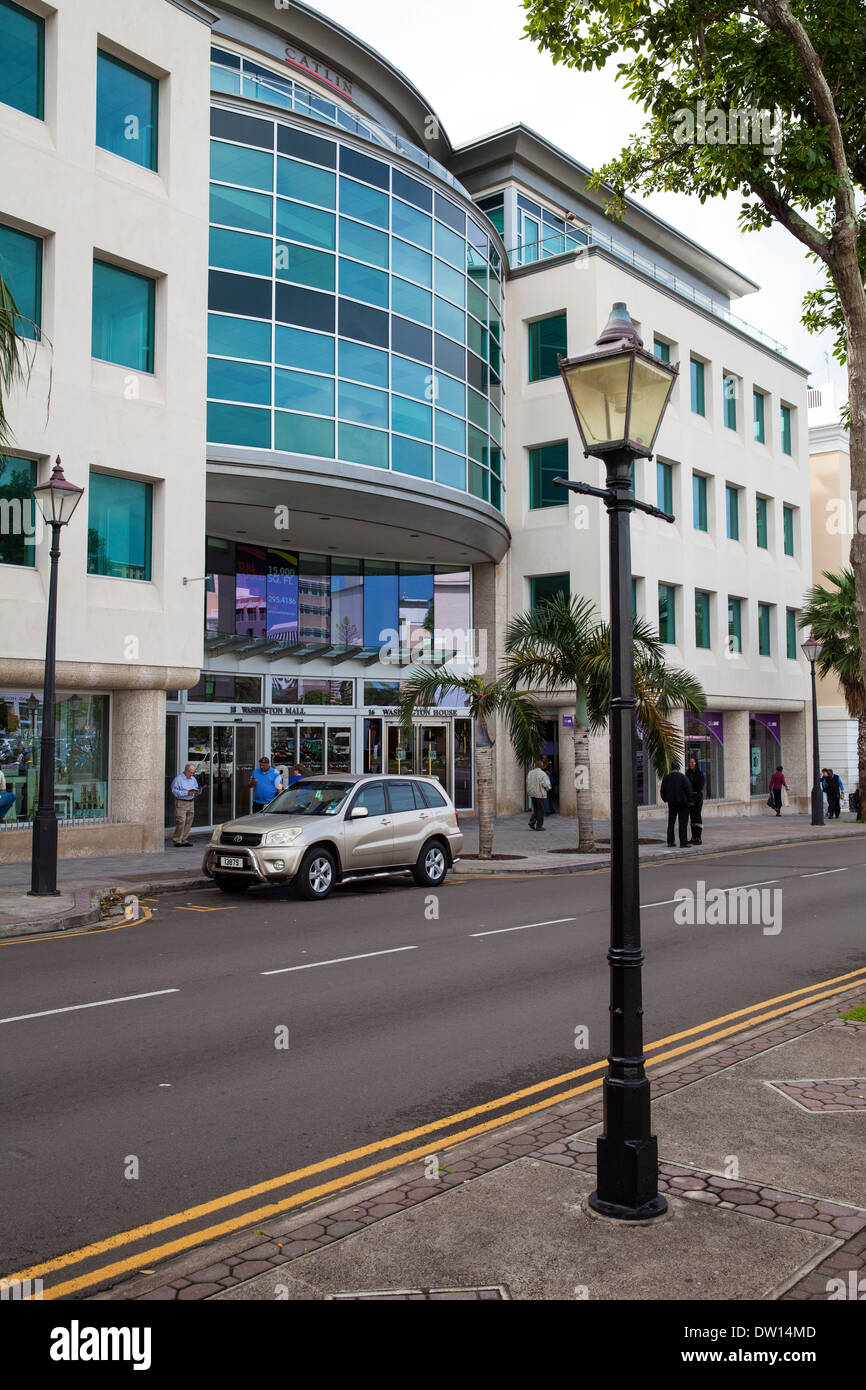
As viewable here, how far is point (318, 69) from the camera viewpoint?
1061 inches

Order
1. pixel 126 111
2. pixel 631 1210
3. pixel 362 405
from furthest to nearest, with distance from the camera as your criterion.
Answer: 1. pixel 362 405
2. pixel 126 111
3. pixel 631 1210

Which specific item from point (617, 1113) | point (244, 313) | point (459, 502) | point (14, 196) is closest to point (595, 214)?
point (459, 502)

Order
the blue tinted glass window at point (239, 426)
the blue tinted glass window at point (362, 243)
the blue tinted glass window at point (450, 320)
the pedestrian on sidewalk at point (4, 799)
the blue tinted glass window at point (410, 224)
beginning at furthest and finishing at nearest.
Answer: the blue tinted glass window at point (450, 320) < the blue tinted glass window at point (410, 224) < the blue tinted glass window at point (362, 243) < the blue tinted glass window at point (239, 426) < the pedestrian on sidewalk at point (4, 799)

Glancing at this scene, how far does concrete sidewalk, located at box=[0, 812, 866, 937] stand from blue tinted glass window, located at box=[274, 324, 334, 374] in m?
9.96

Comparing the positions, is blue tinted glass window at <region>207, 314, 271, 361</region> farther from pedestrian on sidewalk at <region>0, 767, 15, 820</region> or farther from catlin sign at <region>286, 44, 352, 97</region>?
pedestrian on sidewalk at <region>0, 767, 15, 820</region>

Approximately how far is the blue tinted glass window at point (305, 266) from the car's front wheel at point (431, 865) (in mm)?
12492

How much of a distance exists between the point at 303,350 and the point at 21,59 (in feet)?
22.5

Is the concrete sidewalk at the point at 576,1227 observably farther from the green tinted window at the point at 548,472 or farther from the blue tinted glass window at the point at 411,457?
the green tinted window at the point at 548,472

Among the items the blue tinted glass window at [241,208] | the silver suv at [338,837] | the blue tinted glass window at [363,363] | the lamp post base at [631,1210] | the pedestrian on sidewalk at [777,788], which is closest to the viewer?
the lamp post base at [631,1210]

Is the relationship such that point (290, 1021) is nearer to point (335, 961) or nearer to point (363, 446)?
point (335, 961)

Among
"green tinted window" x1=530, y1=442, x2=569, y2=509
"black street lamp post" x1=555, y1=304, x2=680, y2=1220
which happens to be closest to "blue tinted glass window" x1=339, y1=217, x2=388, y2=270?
"green tinted window" x1=530, y1=442, x2=569, y2=509

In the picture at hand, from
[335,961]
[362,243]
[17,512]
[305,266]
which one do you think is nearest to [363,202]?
[362,243]

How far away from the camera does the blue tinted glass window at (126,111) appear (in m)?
19.5

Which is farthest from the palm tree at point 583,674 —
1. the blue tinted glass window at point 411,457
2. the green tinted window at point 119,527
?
the green tinted window at point 119,527
